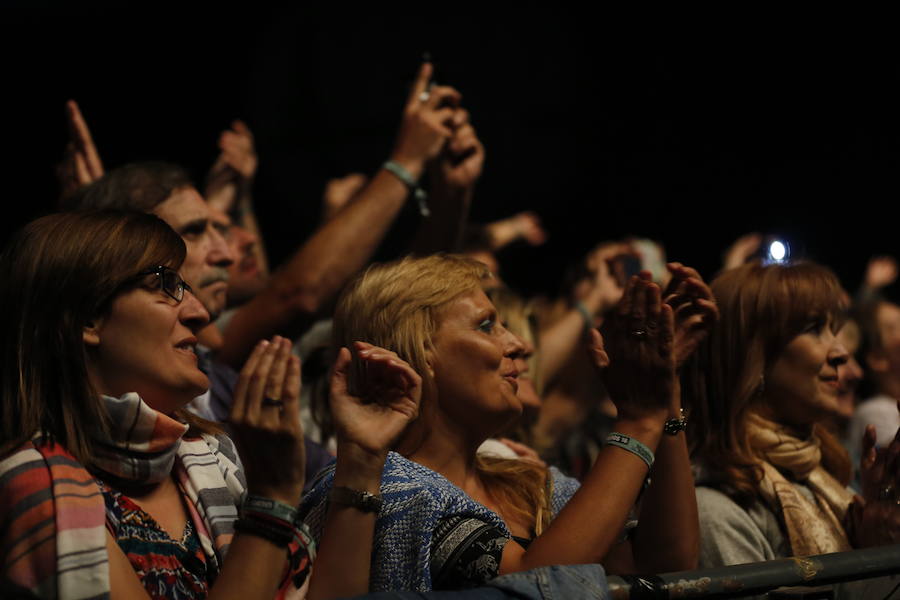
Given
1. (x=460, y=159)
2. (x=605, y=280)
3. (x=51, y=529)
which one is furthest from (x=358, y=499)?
(x=605, y=280)

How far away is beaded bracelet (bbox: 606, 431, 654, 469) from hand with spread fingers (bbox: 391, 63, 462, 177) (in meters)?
1.24

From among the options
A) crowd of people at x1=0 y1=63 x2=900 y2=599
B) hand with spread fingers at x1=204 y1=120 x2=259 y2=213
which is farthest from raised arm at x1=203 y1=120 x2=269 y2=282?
crowd of people at x1=0 y1=63 x2=900 y2=599

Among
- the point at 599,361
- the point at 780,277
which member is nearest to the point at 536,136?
the point at 780,277

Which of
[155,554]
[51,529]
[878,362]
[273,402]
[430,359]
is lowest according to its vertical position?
[878,362]

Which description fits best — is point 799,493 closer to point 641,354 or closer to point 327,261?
point 641,354

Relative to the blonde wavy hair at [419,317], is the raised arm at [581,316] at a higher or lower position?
lower

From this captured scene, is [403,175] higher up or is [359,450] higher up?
[403,175]

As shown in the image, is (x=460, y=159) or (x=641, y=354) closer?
(x=641, y=354)

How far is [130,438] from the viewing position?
69.2 inches

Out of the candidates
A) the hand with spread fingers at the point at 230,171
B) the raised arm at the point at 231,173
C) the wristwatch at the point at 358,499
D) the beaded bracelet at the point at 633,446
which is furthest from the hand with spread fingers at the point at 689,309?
the hand with spread fingers at the point at 230,171

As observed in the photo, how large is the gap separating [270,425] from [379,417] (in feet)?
0.87

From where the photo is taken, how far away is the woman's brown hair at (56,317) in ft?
5.64

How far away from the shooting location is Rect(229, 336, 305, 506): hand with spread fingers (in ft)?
5.18

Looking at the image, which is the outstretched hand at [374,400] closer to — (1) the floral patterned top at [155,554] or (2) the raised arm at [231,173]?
(1) the floral patterned top at [155,554]
